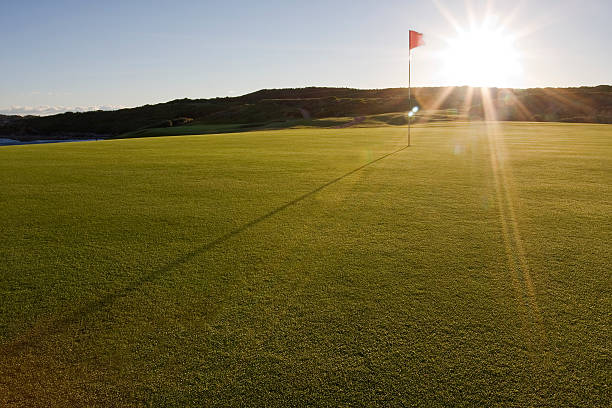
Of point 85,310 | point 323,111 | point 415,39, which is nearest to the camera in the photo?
point 85,310

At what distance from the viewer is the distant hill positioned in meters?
73.3

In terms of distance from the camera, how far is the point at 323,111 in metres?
91.3

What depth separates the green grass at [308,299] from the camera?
2564 millimetres

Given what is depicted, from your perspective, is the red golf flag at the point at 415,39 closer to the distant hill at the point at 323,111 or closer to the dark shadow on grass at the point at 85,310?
the dark shadow on grass at the point at 85,310

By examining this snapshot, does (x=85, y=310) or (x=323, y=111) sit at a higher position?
(x=323, y=111)

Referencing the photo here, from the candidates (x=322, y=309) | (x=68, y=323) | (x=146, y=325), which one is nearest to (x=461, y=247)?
(x=322, y=309)

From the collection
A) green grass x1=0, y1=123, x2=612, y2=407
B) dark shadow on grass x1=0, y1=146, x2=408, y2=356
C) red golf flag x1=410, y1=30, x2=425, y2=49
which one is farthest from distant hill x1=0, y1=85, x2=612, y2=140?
dark shadow on grass x1=0, y1=146, x2=408, y2=356

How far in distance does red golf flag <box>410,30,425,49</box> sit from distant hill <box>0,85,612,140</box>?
49631mm

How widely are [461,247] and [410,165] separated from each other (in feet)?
23.0

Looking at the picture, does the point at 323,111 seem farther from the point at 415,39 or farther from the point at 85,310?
the point at 85,310

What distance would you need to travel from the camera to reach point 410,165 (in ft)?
38.0

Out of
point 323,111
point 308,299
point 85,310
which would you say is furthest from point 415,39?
point 323,111

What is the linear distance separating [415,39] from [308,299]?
17.1 meters

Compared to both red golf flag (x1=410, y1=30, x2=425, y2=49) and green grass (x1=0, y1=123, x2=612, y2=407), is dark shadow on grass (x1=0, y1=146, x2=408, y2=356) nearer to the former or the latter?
green grass (x1=0, y1=123, x2=612, y2=407)
